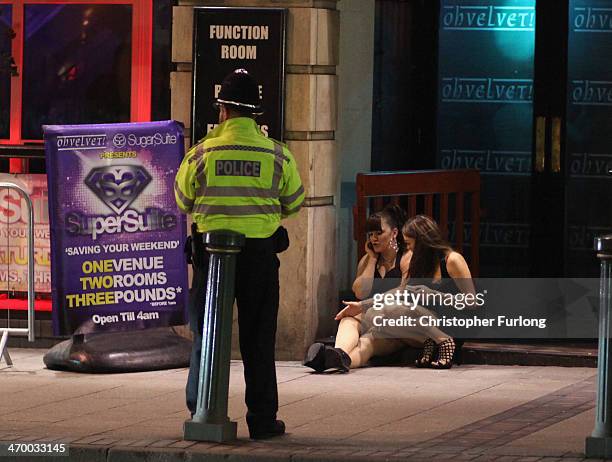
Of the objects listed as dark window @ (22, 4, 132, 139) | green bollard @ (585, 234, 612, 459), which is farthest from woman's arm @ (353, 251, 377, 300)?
green bollard @ (585, 234, 612, 459)

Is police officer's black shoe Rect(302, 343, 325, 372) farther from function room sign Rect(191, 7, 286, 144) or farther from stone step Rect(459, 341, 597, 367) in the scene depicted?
function room sign Rect(191, 7, 286, 144)

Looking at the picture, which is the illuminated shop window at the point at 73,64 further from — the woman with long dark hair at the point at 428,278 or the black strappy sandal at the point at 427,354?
the black strappy sandal at the point at 427,354

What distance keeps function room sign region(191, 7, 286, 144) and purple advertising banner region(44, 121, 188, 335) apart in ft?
1.73

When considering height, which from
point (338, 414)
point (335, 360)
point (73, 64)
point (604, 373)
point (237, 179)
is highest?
point (73, 64)

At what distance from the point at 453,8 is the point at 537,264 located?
2.19 meters

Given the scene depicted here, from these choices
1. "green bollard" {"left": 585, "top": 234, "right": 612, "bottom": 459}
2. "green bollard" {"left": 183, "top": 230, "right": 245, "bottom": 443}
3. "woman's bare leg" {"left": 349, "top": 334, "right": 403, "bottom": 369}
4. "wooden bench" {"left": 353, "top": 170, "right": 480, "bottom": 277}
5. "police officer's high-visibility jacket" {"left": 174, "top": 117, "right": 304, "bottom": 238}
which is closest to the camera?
"green bollard" {"left": 585, "top": 234, "right": 612, "bottom": 459}

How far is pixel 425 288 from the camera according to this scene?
11812mm

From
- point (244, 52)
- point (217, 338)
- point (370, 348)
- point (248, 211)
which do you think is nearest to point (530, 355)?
point (370, 348)

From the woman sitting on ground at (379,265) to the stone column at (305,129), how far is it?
37cm

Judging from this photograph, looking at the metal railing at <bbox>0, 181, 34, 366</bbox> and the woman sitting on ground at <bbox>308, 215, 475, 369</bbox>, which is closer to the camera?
the woman sitting on ground at <bbox>308, 215, 475, 369</bbox>

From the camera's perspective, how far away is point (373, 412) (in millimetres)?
9836

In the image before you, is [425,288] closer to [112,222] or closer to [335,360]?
[335,360]

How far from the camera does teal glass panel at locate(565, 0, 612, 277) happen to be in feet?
44.2

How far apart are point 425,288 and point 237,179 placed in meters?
3.29
